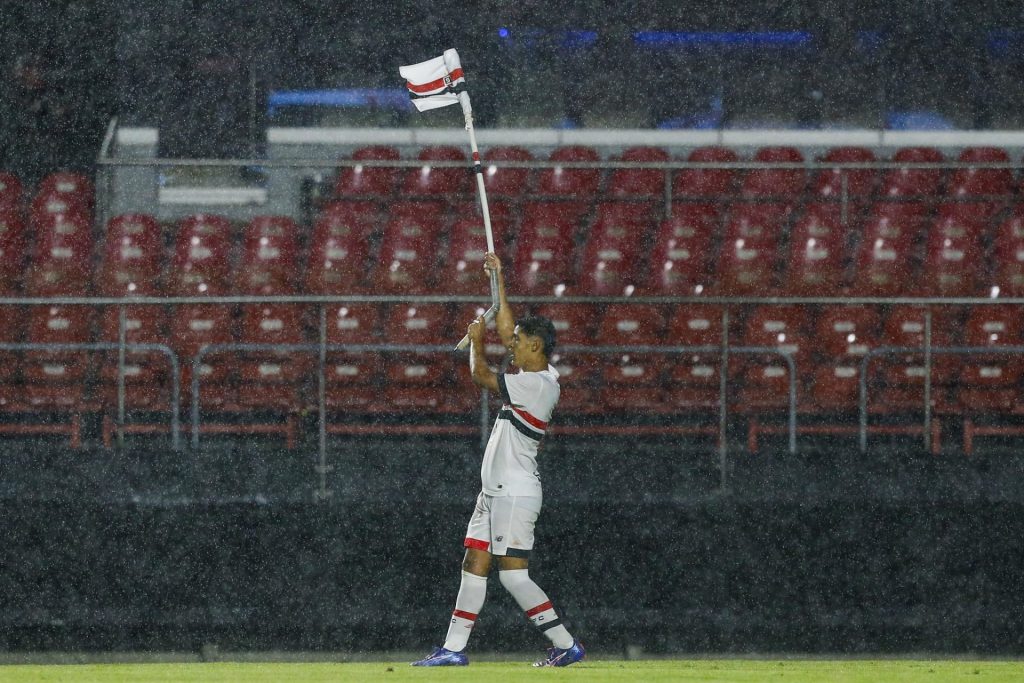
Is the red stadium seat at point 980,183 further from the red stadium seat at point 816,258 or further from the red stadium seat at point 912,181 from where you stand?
the red stadium seat at point 816,258

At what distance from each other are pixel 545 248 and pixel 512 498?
3.60 meters

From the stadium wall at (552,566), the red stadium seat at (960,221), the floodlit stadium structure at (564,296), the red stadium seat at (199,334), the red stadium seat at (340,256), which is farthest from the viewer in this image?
the red stadium seat at (960,221)

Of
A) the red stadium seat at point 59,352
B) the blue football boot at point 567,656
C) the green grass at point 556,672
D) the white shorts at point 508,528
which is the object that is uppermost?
the red stadium seat at point 59,352

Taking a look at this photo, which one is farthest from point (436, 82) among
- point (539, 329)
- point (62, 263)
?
point (62, 263)

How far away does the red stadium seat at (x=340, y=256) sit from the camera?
8.71 meters

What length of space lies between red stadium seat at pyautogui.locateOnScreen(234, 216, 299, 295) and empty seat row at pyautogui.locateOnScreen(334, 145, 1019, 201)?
3.22ft

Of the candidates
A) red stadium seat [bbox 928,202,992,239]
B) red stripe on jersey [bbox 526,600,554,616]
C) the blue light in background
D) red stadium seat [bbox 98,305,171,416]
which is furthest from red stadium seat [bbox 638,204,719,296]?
the blue light in background

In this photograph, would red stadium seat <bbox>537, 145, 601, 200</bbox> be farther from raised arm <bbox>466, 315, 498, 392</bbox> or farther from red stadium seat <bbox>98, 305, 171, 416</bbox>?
raised arm <bbox>466, 315, 498, 392</bbox>

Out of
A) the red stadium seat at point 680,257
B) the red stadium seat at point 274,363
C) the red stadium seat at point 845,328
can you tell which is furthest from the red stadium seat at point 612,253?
the red stadium seat at point 274,363

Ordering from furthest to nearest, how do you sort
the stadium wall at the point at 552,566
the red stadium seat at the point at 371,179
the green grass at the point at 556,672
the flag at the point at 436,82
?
the red stadium seat at the point at 371,179 < the stadium wall at the point at 552,566 < the flag at the point at 436,82 < the green grass at the point at 556,672

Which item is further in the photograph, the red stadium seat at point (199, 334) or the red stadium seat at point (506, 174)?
the red stadium seat at point (506, 174)

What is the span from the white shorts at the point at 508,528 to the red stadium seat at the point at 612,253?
123 inches

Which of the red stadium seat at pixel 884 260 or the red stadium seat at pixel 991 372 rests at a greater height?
the red stadium seat at pixel 884 260

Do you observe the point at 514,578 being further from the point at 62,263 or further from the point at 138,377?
the point at 62,263
